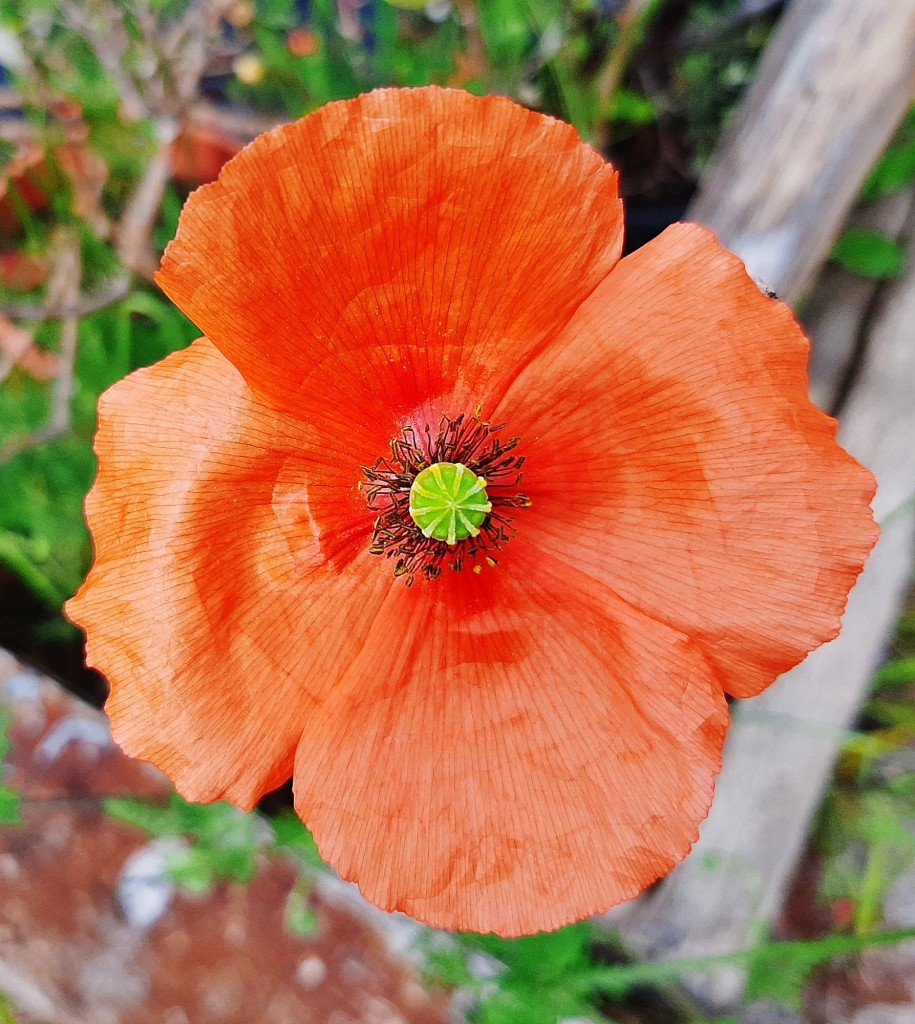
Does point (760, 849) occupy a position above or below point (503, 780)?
below

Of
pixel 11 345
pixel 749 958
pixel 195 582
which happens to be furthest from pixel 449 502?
pixel 11 345

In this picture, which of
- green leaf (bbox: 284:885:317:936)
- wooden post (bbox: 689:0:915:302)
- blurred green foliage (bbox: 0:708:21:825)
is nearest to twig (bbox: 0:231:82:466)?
blurred green foliage (bbox: 0:708:21:825)

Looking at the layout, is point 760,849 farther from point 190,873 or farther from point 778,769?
point 190,873

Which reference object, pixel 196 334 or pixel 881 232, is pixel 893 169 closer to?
pixel 881 232

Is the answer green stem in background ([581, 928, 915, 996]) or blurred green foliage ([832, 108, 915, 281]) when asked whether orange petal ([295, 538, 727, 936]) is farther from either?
blurred green foliage ([832, 108, 915, 281])

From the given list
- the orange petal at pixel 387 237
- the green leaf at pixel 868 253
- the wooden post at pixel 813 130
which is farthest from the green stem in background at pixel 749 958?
the green leaf at pixel 868 253

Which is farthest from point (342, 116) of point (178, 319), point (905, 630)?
point (905, 630)
